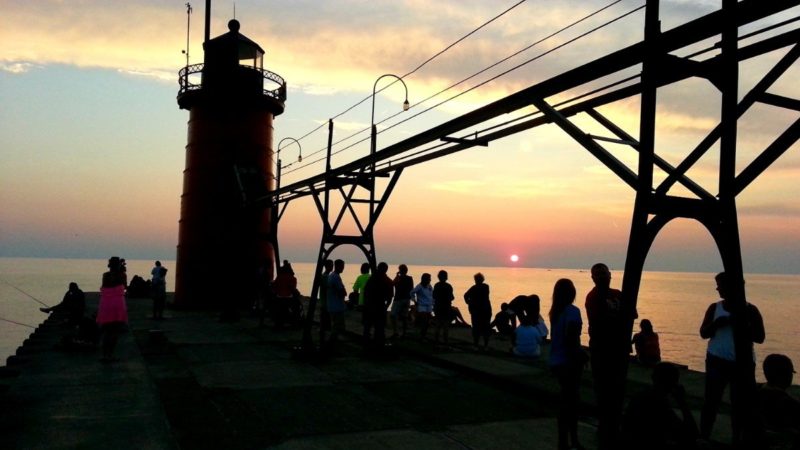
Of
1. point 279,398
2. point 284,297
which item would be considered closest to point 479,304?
point 279,398

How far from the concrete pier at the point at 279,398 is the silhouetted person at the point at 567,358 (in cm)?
62

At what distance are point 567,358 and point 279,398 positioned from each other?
4.69 metres

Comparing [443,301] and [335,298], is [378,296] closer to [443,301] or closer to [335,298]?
[335,298]

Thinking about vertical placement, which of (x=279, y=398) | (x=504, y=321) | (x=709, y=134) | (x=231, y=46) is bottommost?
(x=279, y=398)

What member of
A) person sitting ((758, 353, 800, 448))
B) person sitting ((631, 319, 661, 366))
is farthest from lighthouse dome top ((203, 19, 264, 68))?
person sitting ((758, 353, 800, 448))

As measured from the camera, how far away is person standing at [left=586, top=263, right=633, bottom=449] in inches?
231

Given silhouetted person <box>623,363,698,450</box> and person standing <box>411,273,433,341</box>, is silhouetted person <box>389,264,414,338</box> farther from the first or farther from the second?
silhouetted person <box>623,363,698,450</box>

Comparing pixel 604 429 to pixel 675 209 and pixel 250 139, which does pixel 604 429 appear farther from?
pixel 250 139

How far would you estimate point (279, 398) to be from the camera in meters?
9.13

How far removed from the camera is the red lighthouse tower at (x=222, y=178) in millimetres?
25578

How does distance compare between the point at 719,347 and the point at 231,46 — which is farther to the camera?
the point at 231,46

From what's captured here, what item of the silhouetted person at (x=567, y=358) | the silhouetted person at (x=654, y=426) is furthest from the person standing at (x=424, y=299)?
the silhouetted person at (x=654, y=426)

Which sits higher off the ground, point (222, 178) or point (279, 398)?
point (222, 178)

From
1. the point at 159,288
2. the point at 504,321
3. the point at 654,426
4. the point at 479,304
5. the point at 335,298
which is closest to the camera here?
the point at 654,426
